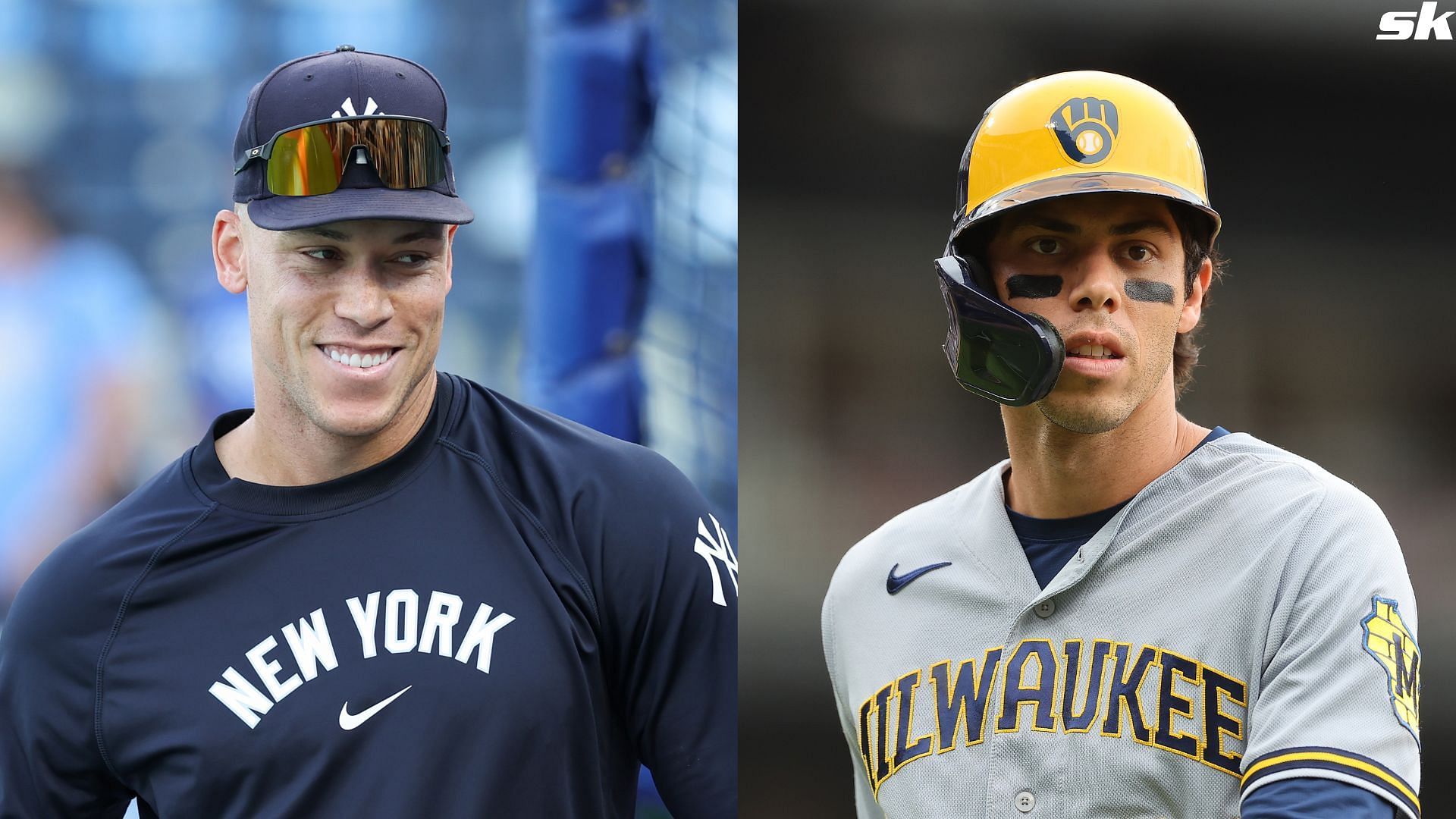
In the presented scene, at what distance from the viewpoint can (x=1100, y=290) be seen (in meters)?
2.39

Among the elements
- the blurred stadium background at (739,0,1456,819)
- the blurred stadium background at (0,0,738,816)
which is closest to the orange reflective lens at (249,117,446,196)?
the blurred stadium background at (739,0,1456,819)

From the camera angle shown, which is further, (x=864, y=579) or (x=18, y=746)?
(x=864, y=579)

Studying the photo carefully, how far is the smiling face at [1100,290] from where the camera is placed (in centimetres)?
240

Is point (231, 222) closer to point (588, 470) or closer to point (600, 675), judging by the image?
point (588, 470)

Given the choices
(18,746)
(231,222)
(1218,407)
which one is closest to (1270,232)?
(1218,407)

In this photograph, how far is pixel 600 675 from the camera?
105 inches

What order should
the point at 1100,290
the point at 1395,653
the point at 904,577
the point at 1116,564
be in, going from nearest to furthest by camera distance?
the point at 1395,653 → the point at 1100,290 → the point at 1116,564 → the point at 904,577

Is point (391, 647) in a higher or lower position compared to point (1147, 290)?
lower

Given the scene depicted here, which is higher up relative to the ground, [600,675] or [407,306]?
[407,306]

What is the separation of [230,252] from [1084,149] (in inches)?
66.0

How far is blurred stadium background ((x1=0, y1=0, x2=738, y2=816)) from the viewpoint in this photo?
3.58 meters

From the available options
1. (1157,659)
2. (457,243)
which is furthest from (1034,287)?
(457,243)

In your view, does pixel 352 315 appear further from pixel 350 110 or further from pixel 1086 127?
pixel 1086 127

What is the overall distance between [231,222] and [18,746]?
1.09m
